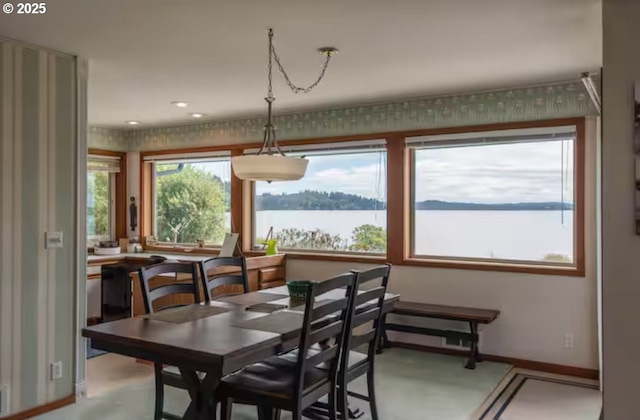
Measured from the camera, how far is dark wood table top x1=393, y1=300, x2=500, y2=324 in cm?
423

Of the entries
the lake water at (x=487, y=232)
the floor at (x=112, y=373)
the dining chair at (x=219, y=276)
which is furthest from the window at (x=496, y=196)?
the floor at (x=112, y=373)

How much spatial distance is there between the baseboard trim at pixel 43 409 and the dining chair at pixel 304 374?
150 cm

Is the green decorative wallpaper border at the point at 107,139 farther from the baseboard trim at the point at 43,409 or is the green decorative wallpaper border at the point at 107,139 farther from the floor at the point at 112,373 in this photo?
the baseboard trim at the point at 43,409

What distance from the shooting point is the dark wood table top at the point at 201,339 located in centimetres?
211

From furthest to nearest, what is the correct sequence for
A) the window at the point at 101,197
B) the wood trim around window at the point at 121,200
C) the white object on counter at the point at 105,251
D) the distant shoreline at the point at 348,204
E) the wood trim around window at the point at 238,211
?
the wood trim around window at the point at 121,200, the window at the point at 101,197, the white object on counter at the point at 105,251, the wood trim around window at the point at 238,211, the distant shoreline at the point at 348,204

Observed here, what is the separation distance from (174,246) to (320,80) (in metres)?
3.32

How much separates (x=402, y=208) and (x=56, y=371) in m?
3.06

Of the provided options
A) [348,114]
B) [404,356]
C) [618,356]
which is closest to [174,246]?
[348,114]

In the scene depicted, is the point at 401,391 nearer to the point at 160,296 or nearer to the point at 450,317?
the point at 450,317

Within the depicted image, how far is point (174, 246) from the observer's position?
6.54 meters

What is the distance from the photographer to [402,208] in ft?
16.3

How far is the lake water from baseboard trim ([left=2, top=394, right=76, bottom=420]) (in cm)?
288

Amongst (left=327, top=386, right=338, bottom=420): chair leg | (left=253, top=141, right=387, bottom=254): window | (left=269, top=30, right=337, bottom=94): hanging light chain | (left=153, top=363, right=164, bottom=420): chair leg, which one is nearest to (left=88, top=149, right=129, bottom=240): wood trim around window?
(left=253, top=141, right=387, bottom=254): window

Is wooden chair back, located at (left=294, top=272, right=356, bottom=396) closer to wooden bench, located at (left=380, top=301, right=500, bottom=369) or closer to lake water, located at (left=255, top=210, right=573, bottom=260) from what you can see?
wooden bench, located at (left=380, top=301, right=500, bottom=369)
